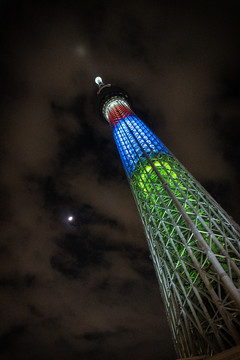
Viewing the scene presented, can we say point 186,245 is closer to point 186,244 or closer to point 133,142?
point 186,244

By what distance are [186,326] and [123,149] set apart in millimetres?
17479

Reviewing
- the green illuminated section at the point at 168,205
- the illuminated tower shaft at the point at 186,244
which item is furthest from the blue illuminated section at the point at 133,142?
the green illuminated section at the point at 168,205

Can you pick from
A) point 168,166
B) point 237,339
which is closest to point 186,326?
point 237,339

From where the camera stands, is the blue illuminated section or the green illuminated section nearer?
the green illuminated section

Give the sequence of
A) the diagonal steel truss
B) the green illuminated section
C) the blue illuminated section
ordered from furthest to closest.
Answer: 1. the blue illuminated section
2. the green illuminated section
3. the diagonal steel truss

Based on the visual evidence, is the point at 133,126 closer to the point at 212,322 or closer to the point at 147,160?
the point at 147,160

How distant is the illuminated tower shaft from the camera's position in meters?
9.94

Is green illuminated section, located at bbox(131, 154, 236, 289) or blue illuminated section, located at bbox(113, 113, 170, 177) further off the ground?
blue illuminated section, located at bbox(113, 113, 170, 177)

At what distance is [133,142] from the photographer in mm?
22922

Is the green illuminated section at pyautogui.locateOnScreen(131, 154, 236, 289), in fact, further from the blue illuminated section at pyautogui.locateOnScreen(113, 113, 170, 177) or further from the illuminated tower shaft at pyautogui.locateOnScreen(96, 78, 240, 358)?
the blue illuminated section at pyautogui.locateOnScreen(113, 113, 170, 177)

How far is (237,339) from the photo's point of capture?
8352 millimetres

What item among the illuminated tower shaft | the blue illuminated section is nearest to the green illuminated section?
the illuminated tower shaft

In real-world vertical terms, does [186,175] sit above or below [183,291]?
above

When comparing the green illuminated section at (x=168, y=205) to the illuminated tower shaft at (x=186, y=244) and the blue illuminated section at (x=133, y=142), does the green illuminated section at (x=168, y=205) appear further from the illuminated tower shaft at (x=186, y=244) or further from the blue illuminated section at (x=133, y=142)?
the blue illuminated section at (x=133, y=142)
